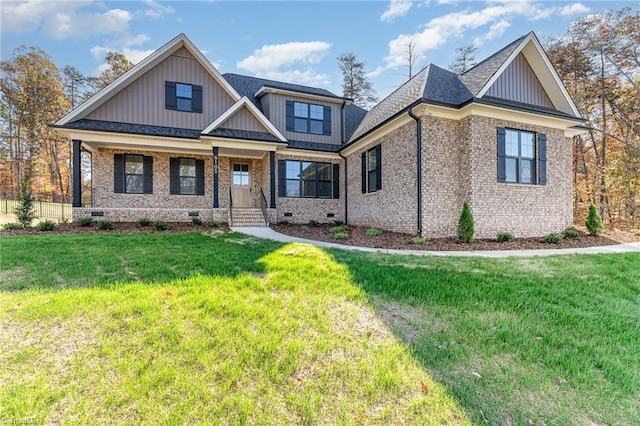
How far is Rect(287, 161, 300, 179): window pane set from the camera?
46.3 feet

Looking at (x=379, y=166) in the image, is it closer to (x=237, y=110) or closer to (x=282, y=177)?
(x=282, y=177)

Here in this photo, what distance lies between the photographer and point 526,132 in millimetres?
10352

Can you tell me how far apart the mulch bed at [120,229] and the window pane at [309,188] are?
4.16 m

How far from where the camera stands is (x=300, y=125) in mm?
14883

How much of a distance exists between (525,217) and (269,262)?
9190 millimetres

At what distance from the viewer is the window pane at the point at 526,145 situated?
10281 mm

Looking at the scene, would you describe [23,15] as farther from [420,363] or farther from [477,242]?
[477,242]

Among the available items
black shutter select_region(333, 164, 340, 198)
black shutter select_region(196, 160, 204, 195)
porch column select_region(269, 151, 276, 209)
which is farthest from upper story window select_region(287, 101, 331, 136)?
black shutter select_region(196, 160, 204, 195)

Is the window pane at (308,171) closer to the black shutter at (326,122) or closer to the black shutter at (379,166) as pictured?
the black shutter at (326,122)

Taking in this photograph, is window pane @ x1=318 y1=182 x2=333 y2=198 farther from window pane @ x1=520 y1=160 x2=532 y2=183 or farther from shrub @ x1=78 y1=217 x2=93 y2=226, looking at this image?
shrub @ x1=78 y1=217 x2=93 y2=226

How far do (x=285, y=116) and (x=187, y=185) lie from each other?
563cm

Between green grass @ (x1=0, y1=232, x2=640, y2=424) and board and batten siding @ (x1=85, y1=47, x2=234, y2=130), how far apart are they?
29.7 feet

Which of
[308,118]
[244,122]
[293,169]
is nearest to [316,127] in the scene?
[308,118]

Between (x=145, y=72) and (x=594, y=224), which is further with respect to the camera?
(x=145, y=72)
